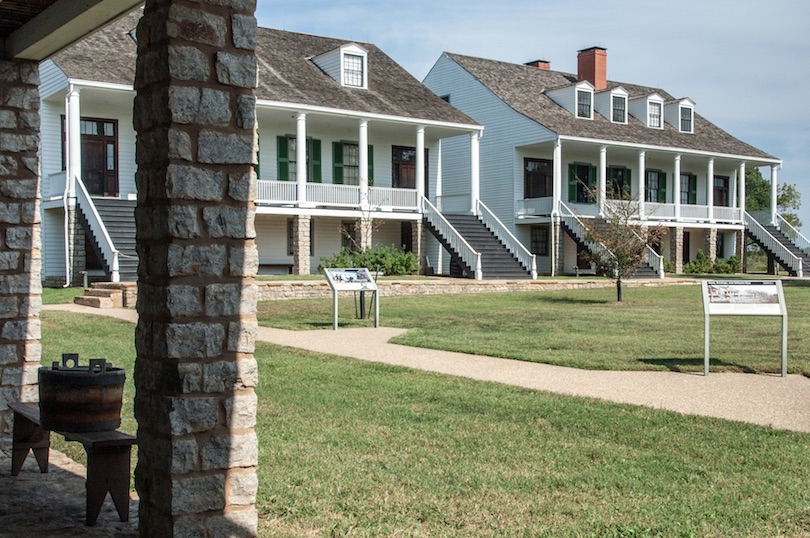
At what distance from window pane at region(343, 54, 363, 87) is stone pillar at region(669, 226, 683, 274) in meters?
14.2

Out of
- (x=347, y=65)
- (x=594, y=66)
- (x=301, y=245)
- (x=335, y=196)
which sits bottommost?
(x=301, y=245)

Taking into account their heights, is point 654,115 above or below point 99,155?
above

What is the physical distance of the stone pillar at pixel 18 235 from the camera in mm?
7055

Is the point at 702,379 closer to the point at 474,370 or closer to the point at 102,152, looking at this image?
the point at 474,370

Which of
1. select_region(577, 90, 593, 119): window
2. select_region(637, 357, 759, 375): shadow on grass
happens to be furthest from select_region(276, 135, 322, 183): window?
select_region(637, 357, 759, 375): shadow on grass

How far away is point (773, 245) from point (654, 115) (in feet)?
23.6

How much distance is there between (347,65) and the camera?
29641 mm

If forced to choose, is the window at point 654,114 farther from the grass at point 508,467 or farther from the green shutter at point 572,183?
the grass at point 508,467

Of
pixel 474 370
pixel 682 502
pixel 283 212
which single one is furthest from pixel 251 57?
pixel 283 212

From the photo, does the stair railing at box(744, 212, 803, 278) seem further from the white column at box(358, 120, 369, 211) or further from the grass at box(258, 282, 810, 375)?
the white column at box(358, 120, 369, 211)

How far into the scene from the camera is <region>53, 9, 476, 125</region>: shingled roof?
77.6 feet

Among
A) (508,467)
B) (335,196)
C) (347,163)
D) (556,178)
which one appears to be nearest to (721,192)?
(556,178)

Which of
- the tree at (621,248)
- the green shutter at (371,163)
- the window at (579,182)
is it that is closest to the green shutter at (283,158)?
the green shutter at (371,163)

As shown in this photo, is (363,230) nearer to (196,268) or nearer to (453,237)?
(453,237)
